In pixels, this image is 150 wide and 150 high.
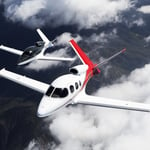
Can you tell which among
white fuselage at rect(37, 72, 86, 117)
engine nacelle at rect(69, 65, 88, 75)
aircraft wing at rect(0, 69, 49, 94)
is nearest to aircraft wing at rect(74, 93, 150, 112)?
white fuselage at rect(37, 72, 86, 117)

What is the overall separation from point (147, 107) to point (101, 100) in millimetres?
9235

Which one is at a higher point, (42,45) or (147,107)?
(147,107)

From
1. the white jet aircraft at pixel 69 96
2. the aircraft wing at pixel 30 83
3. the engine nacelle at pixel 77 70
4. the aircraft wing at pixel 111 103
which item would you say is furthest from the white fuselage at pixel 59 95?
the aircraft wing at pixel 30 83

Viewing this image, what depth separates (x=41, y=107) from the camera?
42.3m

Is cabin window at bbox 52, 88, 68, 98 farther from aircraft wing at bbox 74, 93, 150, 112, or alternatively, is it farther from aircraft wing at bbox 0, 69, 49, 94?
aircraft wing at bbox 0, 69, 49, 94

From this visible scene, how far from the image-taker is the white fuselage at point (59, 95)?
139 ft

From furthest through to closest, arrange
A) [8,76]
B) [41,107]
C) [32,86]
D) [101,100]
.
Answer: [8,76]
[32,86]
[101,100]
[41,107]

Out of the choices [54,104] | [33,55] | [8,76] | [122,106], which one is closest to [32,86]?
[8,76]

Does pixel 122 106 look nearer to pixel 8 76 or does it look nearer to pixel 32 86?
pixel 32 86

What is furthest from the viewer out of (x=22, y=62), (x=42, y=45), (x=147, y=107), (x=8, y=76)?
(x=42, y=45)

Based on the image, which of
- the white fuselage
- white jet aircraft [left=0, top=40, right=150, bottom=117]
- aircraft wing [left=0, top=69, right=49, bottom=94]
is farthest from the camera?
aircraft wing [left=0, top=69, right=49, bottom=94]

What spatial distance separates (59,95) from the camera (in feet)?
147

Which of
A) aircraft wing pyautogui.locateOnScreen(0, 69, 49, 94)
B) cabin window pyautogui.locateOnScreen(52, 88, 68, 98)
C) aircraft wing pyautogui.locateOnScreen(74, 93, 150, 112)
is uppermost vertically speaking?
cabin window pyautogui.locateOnScreen(52, 88, 68, 98)

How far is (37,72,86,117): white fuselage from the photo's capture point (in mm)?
42250
